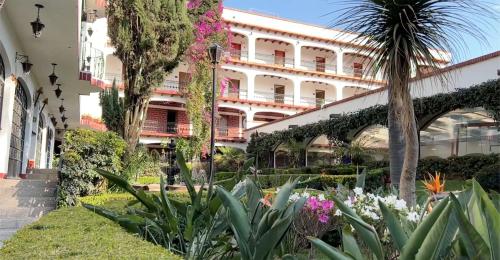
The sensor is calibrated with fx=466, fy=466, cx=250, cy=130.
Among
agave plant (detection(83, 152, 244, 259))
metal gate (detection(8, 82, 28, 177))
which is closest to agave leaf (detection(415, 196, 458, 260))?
agave plant (detection(83, 152, 244, 259))

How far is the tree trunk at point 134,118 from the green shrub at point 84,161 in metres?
3.78

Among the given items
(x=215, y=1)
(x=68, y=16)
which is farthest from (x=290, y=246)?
(x=215, y=1)

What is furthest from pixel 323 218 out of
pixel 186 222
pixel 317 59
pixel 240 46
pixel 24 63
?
pixel 317 59

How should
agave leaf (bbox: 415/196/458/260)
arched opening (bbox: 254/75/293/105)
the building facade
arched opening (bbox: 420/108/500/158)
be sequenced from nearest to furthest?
agave leaf (bbox: 415/196/458/260), arched opening (bbox: 420/108/500/158), the building facade, arched opening (bbox: 254/75/293/105)

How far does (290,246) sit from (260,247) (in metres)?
1.72

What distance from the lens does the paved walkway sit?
26.4ft

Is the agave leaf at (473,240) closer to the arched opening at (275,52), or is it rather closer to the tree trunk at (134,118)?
the tree trunk at (134,118)

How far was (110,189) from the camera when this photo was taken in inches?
398

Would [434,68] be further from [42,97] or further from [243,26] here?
[243,26]

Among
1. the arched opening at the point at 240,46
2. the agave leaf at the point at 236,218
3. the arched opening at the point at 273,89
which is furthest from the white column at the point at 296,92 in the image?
the agave leaf at the point at 236,218

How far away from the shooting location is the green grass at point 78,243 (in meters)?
2.76

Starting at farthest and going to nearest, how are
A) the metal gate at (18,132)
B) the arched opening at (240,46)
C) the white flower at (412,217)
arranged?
the arched opening at (240,46), the metal gate at (18,132), the white flower at (412,217)

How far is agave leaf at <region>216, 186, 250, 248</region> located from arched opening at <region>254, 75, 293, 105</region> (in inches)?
1499

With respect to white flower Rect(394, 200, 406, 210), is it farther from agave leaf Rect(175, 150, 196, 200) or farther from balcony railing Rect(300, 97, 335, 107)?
balcony railing Rect(300, 97, 335, 107)
